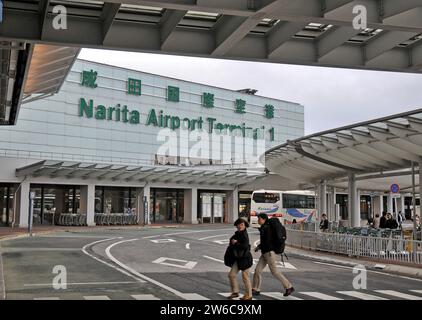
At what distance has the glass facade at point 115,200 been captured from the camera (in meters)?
48.8

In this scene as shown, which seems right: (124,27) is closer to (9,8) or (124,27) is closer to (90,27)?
(90,27)

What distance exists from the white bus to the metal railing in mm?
18450

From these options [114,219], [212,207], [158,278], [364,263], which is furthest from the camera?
[212,207]

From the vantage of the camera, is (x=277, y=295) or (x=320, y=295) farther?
(x=320, y=295)

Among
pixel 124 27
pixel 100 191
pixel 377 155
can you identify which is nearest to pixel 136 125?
pixel 100 191

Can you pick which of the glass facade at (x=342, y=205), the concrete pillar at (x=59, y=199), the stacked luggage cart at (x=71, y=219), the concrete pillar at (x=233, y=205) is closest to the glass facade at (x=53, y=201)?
the concrete pillar at (x=59, y=199)

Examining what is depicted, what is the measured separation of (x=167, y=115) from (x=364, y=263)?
127ft

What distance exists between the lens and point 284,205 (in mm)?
44062

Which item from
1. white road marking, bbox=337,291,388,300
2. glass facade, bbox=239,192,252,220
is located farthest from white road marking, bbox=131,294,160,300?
glass facade, bbox=239,192,252,220

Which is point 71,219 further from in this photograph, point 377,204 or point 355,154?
point 377,204

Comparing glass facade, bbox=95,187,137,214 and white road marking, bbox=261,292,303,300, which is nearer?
white road marking, bbox=261,292,303,300

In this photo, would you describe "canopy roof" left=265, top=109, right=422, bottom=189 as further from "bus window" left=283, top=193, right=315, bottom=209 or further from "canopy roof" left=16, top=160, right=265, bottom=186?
"canopy roof" left=16, top=160, right=265, bottom=186

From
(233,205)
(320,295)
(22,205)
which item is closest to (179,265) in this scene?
(320,295)

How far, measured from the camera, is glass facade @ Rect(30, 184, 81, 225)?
45.2 m
